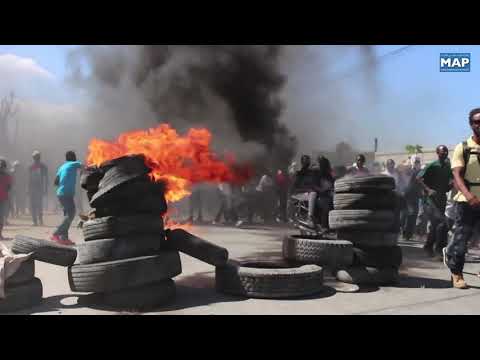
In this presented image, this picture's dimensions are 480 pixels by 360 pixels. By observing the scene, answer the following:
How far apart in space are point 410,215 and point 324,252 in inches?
249

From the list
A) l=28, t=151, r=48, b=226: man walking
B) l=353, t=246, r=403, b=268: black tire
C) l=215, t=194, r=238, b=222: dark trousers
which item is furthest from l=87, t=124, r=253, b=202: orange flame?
l=28, t=151, r=48, b=226: man walking

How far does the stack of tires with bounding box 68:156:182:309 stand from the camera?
419 centimetres

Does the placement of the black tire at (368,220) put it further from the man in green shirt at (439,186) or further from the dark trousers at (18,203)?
the dark trousers at (18,203)

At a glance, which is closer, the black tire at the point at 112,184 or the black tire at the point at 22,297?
the black tire at the point at 22,297

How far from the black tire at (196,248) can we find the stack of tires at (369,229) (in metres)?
1.77

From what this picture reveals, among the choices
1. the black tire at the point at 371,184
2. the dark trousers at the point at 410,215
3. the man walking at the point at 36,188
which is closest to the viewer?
the black tire at the point at 371,184

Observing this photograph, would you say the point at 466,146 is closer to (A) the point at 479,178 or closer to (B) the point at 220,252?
(A) the point at 479,178

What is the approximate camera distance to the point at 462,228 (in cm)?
503

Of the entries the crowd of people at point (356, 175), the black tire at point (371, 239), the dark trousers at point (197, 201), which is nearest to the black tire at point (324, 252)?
the black tire at point (371, 239)

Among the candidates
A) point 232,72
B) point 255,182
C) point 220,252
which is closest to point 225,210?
point 255,182

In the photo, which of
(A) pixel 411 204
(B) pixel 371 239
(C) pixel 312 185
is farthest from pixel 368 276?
(A) pixel 411 204

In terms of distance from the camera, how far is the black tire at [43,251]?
4518 millimetres

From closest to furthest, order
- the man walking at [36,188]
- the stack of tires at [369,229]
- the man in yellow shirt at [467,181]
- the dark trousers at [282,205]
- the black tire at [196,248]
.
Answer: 1. the black tire at [196,248]
2. the man in yellow shirt at [467,181]
3. the stack of tires at [369,229]
4. the man walking at [36,188]
5. the dark trousers at [282,205]

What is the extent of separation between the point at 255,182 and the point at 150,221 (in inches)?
438
